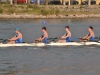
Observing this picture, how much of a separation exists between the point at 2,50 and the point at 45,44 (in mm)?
3590

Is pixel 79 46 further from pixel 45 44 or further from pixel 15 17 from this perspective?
pixel 15 17

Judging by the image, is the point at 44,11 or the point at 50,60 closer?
the point at 50,60

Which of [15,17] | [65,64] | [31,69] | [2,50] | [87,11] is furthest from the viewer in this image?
[87,11]

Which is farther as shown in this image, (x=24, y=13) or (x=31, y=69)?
(x=24, y=13)

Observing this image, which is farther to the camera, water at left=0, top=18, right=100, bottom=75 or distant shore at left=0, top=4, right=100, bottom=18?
distant shore at left=0, top=4, right=100, bottom=18

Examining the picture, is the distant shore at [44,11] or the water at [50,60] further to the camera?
the distant shore at [44,11]

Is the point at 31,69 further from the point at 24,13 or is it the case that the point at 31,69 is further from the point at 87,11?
the point at 87,11

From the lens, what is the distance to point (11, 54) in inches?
1372

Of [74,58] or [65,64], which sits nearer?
[65,64]

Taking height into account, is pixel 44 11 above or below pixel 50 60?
above

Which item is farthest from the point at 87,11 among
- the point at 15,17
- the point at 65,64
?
the point at 65,64

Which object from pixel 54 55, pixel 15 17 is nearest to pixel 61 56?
pixel 54 55

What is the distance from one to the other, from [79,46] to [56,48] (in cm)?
200

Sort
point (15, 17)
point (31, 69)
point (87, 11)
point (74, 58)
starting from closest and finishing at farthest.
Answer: point (31, 69), point (74, 58), point (15, 17), point (87, 11)
